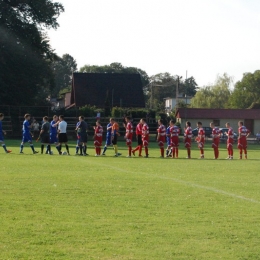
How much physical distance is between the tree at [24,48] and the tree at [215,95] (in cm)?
5982

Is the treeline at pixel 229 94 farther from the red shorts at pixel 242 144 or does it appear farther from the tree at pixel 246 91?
the red shorts at pixel 242 144

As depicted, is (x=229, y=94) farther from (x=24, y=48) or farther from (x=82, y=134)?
(x=82, y=134)

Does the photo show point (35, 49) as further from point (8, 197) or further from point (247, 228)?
point (247, 228)

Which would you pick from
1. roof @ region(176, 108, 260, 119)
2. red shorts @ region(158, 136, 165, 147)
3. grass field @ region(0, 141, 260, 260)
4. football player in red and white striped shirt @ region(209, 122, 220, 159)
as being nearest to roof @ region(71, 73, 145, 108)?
roof @ region(176, 108, 260, 119)

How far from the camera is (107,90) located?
8500 cm

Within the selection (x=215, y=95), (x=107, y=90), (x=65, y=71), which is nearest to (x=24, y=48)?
(x=107, y=90)

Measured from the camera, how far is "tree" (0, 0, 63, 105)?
5856 cm

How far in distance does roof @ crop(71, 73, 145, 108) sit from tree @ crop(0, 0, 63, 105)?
2155 centimetres

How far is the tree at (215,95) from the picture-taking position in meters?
120

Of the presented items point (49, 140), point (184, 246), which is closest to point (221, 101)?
point (49, 140)

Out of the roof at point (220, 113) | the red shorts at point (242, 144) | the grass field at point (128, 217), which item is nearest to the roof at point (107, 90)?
the roof at point (220, 113)

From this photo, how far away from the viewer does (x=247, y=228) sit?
9.71m

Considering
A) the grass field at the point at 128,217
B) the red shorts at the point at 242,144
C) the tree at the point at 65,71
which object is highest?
the tree at the point at 65,71

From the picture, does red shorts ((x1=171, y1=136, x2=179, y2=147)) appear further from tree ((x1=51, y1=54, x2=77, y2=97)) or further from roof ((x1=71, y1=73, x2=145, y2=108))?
tree ((x1=51, y1=54, x2=77, y2=97))
